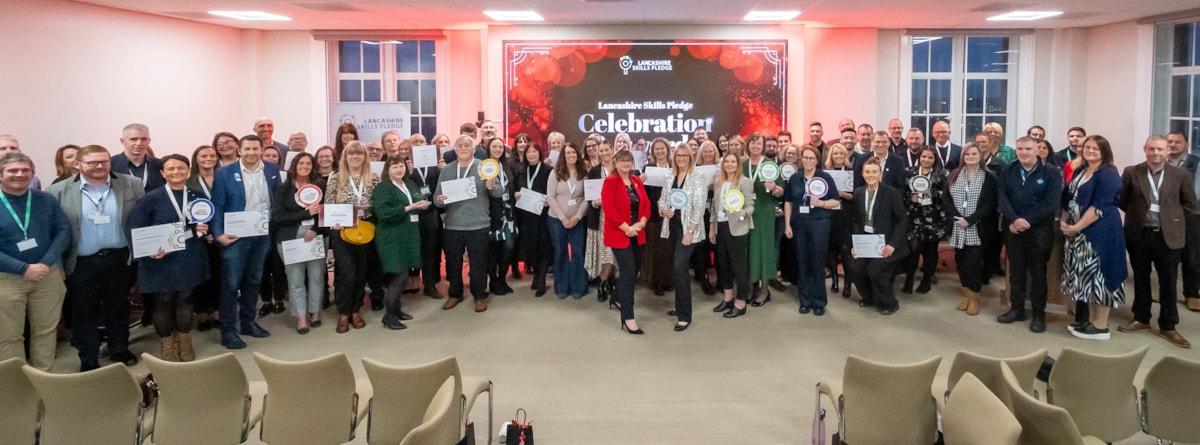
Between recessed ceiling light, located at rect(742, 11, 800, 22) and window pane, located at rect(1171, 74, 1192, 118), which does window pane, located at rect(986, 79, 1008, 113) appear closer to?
window pane, located at rect(1171, 74, 1192, 118)

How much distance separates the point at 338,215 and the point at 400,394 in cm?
280

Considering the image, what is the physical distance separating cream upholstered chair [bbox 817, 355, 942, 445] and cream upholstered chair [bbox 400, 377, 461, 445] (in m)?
1.66

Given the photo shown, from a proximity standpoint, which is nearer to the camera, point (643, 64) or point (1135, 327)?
point (1135, 327)

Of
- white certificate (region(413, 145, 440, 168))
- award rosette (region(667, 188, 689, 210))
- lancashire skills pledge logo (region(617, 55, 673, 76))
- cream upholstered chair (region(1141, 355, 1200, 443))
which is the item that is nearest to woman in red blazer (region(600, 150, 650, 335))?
award rosette (region(667, 188, 689, 210))

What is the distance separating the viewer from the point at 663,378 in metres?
5.16

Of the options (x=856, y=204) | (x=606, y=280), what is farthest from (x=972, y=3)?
(x=606, y=280)

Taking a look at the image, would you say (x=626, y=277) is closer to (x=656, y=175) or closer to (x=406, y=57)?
(x=656, y=175)

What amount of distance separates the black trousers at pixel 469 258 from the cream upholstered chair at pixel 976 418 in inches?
170

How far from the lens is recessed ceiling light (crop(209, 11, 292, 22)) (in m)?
9.34

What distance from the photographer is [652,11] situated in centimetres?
951

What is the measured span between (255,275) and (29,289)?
56.9 inches

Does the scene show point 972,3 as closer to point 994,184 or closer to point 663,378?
point 994,184

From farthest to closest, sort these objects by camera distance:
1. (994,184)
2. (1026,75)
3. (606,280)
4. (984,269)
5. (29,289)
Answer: (1026,75), (984,269), (606,280), (994,184), (29,289)

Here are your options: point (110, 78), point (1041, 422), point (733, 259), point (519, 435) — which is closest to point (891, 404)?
point (1041, 422)
